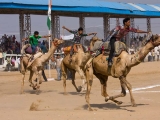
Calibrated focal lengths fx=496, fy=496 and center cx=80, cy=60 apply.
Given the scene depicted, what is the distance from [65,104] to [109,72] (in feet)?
6.95

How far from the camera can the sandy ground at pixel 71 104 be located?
42.4ft

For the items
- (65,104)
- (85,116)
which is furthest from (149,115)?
(65,104)

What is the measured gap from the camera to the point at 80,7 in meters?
39.7

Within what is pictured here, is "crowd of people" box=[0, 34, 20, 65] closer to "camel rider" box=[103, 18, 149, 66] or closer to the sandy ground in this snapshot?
the sandy ground

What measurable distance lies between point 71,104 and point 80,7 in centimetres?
2387

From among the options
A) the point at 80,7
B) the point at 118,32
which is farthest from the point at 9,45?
the point at 118,32

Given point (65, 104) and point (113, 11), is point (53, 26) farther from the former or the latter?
point (65, 104)

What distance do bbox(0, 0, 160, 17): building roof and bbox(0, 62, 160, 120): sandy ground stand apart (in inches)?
415

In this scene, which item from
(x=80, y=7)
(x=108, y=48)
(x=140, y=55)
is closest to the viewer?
(x=140, y=55)

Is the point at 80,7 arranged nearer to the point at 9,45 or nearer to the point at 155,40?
the point at 9,45

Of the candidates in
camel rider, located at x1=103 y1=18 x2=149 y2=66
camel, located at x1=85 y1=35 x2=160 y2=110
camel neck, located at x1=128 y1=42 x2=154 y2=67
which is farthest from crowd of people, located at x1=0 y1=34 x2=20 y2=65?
camel neck, located at x1=128 y1=42 x2=154 y2=67

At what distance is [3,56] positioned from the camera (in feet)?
120

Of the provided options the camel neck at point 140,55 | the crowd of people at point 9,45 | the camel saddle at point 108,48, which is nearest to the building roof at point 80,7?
the crowd of people at point 9,45

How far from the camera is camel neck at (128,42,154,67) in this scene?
14.6 m
